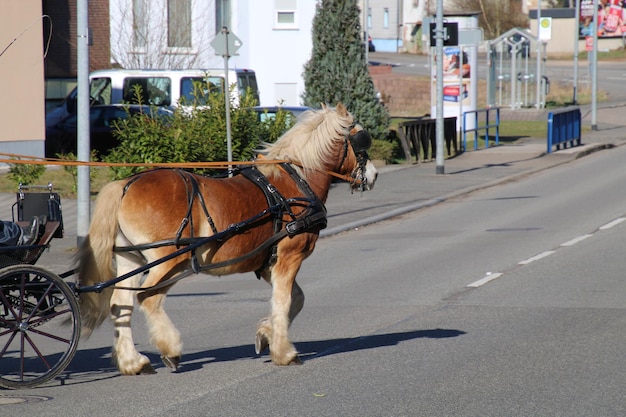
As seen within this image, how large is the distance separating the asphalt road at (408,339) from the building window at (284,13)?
21.3 metres

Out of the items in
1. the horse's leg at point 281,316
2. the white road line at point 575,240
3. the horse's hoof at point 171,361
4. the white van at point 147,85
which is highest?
the white van at point 147,85

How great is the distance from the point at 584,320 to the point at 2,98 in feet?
51.5

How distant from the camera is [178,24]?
31.5 m

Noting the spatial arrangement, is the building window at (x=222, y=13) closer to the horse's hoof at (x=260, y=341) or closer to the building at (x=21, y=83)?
the building at (x=21, y=83)

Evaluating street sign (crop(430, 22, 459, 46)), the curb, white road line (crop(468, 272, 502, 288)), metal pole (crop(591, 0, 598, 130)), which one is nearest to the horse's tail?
white road line (crop(468, 272, 502, 288))

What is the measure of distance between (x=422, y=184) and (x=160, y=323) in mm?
15166

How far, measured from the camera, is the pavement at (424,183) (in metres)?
15.6

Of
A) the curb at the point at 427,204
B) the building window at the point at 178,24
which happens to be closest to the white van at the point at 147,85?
the building window at the point at 178,24

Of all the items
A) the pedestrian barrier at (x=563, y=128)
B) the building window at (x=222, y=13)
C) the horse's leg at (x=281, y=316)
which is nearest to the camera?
the horse's leg at (x=281, y=316)

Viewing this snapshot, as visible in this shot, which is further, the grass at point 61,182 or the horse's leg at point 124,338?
the grass at point 61,182

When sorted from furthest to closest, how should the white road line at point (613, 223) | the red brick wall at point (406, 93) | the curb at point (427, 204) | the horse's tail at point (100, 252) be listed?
the red brick wall at point (406, 93)
the curb at point (427, 204)
the white road line at point (613, 223)
the horse's tail at point (100, 252)

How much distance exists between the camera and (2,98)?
2095 centimetres

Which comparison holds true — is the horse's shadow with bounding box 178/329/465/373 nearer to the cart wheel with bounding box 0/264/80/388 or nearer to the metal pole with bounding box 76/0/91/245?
the cart wheel with bounding box 0/264/80/388

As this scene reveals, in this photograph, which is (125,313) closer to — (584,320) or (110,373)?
(110,373)
